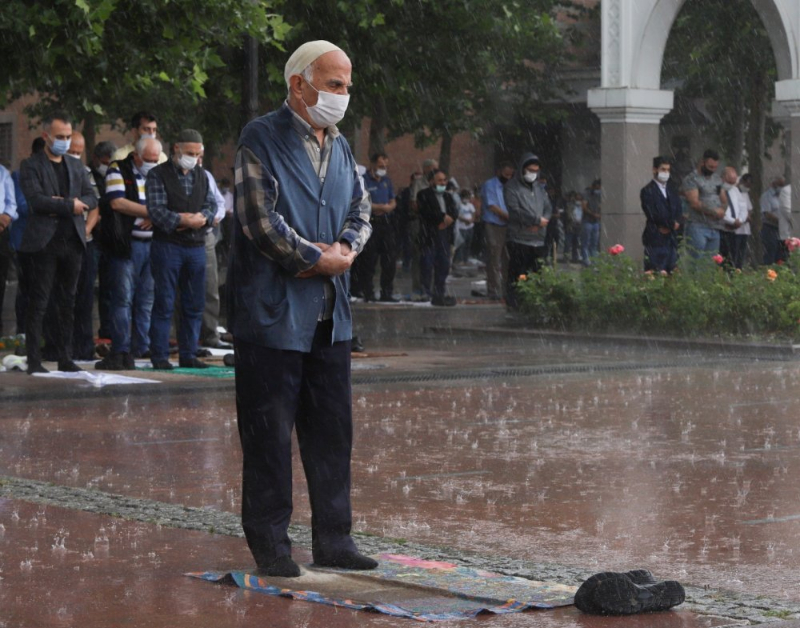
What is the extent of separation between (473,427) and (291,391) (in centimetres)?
478

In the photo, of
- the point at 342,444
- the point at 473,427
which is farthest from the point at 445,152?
the point at 342,444

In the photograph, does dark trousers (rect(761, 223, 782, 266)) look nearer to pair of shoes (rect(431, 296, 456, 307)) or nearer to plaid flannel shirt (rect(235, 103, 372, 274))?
pair of shoes (rect(431, 296, 456, 307))

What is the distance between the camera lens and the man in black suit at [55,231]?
13820 millimetres

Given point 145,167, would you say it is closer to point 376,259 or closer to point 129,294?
point 129,294

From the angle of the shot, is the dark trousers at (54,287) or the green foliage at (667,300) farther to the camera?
the green foliage at (667,300)

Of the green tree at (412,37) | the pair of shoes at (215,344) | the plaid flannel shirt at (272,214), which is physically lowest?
the pair of shoes at (215,344)

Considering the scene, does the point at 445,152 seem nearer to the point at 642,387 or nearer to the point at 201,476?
the point at 642,387

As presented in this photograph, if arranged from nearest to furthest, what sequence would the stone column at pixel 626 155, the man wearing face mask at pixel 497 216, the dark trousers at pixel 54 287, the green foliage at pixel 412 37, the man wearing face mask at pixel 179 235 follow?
1. the dark trousers at pixel 54 287
2. the man wearing face mask at pixel 179 235
3. the stone column at pixel 626 155
4. the green foliage at pixel 412 37
5. the man wearing face mask at pixel 497 216

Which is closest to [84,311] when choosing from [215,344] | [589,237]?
[215,344]

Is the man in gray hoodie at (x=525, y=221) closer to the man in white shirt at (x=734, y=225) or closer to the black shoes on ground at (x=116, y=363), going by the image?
the man in white shirt at (x=734, y=225)

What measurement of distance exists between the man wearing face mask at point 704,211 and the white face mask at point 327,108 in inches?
586

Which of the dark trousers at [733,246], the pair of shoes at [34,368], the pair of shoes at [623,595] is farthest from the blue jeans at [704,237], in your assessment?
the pair of shoes at [623,595]

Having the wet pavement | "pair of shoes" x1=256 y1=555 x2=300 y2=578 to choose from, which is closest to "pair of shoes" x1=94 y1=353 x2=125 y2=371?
the wet pavement

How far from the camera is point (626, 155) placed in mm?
22203
